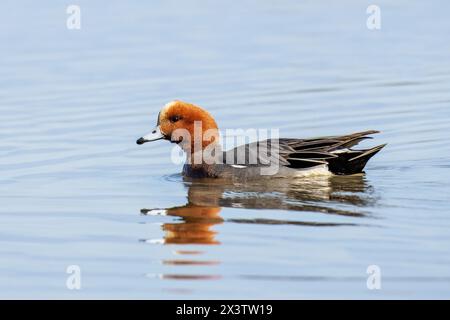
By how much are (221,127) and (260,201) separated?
2.78 meters

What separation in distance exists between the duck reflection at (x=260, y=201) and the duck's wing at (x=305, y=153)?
158mm

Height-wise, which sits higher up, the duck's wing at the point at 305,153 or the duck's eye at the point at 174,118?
the duck's eye at the point at 174,118

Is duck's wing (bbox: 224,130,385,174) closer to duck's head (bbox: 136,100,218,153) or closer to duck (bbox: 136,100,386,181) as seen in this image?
duck (bbox: 136,100,386,181)

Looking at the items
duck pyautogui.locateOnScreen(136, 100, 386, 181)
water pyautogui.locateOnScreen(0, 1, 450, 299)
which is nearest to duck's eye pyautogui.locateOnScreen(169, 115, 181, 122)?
duck pyautogui.locateOnScreen(136, 100, 386, 181)

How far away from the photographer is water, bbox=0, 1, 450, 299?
7.05 meters

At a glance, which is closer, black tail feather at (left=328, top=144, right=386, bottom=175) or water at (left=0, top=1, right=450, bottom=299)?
water at (left=0, top=1, right=450, bottom=299)

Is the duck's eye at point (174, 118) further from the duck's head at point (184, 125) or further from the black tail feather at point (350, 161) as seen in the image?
the black tail feather at point (350, 161)

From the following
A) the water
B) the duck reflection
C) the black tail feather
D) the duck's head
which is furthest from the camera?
the duck's head

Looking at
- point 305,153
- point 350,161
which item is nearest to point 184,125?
point 305,153

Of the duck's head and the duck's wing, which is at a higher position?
the duck's head

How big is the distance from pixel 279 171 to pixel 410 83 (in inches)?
163

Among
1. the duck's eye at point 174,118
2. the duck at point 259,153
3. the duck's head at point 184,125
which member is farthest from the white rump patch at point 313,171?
the duck's eye at point 174,118

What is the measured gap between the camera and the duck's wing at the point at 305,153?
388 inches

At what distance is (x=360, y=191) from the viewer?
9.34 metres
